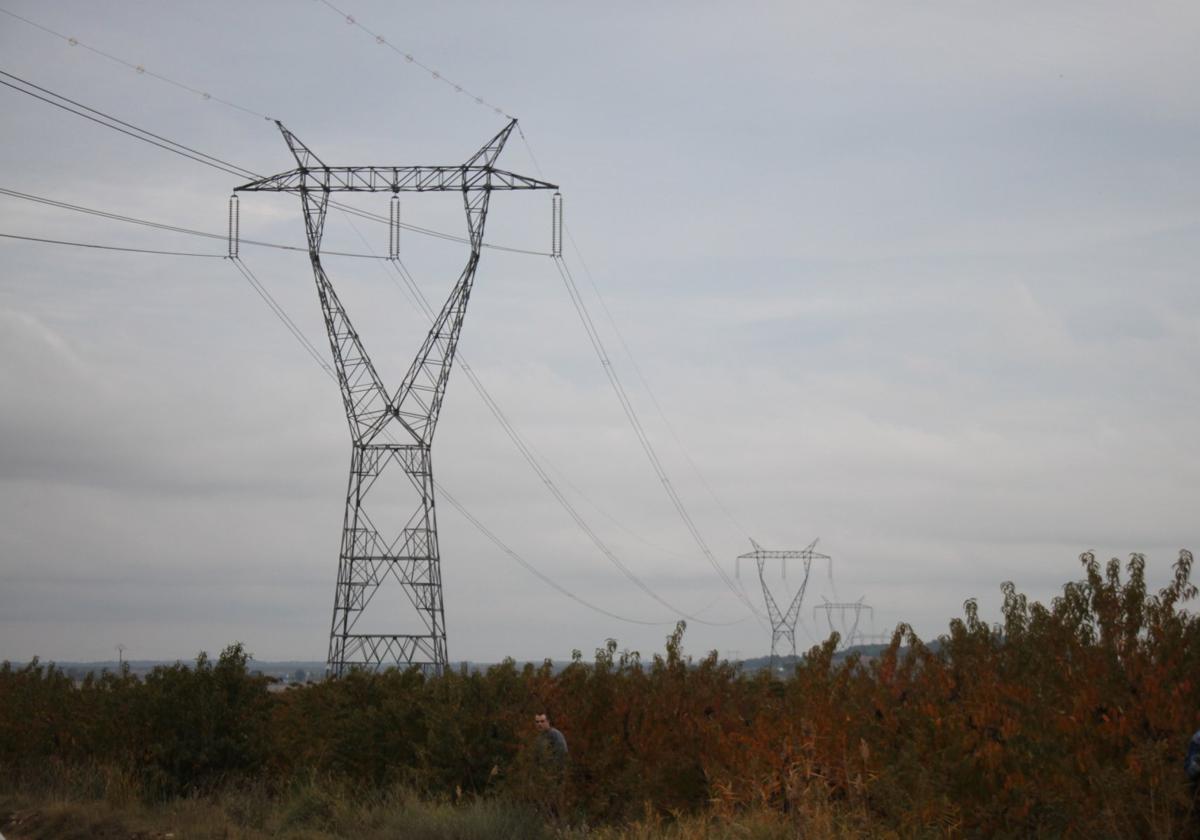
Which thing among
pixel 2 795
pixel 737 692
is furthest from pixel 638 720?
pixel 2 795

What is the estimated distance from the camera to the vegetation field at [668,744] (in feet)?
47.7

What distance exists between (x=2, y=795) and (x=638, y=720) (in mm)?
13942

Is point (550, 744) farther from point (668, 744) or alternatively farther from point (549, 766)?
point (668, 744)

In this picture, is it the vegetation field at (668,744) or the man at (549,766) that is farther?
the man at (549,766)

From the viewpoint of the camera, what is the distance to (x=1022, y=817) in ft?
48.6

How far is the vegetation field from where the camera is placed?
14547 millimetres

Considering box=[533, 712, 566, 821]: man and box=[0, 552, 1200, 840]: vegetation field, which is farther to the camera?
box=[533, 712, 566, 821]: man

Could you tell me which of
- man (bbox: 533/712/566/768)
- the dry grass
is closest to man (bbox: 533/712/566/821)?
man (bbox: 533/712/566/768)

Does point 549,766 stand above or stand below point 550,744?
below

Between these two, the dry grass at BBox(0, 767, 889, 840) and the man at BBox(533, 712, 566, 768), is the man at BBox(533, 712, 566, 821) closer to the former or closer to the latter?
the man at BBox(533, 712, 566, 768)

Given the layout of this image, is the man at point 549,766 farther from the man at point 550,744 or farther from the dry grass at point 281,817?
the dry grass at point 281,817

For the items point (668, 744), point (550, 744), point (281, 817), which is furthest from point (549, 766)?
point (281, 817)

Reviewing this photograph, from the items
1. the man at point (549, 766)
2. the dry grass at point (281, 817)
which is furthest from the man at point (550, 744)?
the dry grass at point (281, 817)

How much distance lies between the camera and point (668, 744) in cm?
2148
